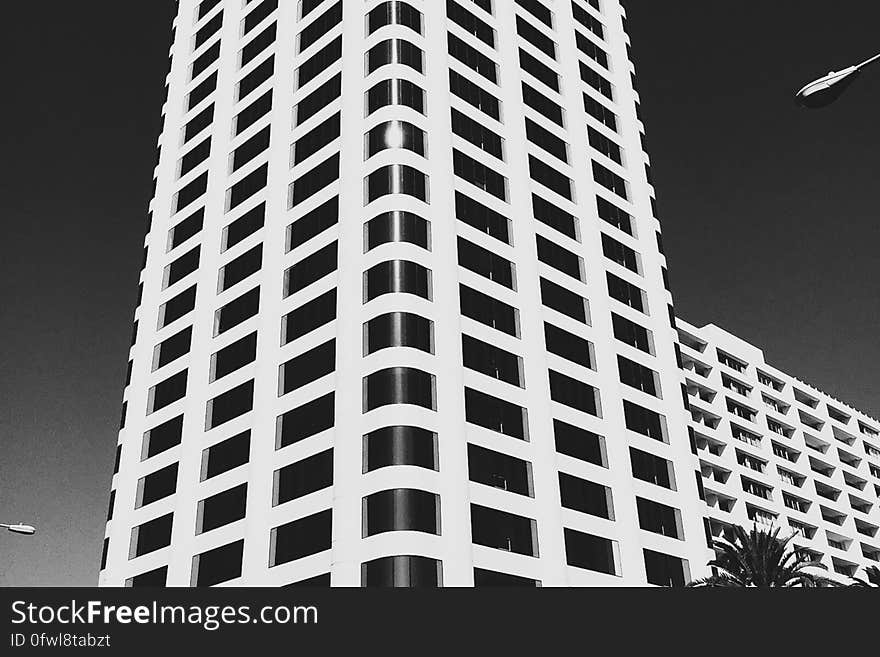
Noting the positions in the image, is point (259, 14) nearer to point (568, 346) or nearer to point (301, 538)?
point (568, 346)

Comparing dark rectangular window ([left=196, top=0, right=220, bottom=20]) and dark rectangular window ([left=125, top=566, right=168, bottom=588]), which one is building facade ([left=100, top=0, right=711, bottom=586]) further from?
dark rectangular window ([left=196, top=0, right=220, bottom=20])

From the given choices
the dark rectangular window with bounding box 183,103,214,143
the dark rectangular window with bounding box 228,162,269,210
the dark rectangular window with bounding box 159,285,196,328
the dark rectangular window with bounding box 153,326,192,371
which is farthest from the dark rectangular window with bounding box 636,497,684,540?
the dark rectangular window with bounding box 183,103,214,143

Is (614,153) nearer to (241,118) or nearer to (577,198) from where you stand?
(577,198)

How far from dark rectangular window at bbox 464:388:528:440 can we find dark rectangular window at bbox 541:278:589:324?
991 cm

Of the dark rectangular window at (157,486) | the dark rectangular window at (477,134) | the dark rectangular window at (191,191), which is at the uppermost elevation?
the dark rectangular window at (191,191)

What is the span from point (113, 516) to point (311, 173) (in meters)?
26.8

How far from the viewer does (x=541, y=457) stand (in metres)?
55.9

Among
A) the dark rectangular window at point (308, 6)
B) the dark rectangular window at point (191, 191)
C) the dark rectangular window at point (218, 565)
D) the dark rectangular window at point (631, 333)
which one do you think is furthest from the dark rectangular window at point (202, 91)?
the dark rectangular window at point (218, 565)

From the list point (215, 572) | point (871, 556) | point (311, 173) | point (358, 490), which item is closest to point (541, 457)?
point (358, 490)

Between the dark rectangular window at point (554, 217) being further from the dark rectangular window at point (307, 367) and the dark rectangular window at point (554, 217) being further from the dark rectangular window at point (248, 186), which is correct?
the dark rectangular window at point (307, 367)

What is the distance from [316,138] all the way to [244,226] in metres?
8.19

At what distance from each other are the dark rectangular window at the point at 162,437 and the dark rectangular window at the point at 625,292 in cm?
3192

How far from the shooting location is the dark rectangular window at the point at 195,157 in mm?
75188

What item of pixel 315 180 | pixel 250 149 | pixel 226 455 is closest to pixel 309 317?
pixel 226 455
